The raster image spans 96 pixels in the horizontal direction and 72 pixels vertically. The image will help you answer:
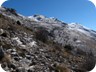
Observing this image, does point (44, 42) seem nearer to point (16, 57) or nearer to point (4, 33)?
point (4, 33)

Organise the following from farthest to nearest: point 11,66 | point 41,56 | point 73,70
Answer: point 41,56 → point 73,70 → point 11,66

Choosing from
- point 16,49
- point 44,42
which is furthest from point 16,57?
point 44,42

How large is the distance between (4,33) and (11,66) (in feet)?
9.06

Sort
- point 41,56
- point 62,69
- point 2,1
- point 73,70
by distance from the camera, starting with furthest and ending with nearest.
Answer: point 41,56, point 73,70, point 62,69, point 2,1

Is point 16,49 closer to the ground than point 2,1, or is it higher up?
closer to the ground

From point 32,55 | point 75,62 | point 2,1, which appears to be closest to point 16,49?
point 32,55

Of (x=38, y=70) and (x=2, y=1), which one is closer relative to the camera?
(x=2, y=1)

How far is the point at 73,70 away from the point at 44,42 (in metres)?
2.83

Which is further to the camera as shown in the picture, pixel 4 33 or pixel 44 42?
pixel 44 42

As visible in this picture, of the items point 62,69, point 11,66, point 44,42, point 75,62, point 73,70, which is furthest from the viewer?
point 44,42

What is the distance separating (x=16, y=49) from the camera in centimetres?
743

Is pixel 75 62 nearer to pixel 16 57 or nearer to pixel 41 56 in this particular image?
pixel 41 56

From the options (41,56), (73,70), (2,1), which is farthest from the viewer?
(41,56)

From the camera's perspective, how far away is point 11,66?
19.7 feet
